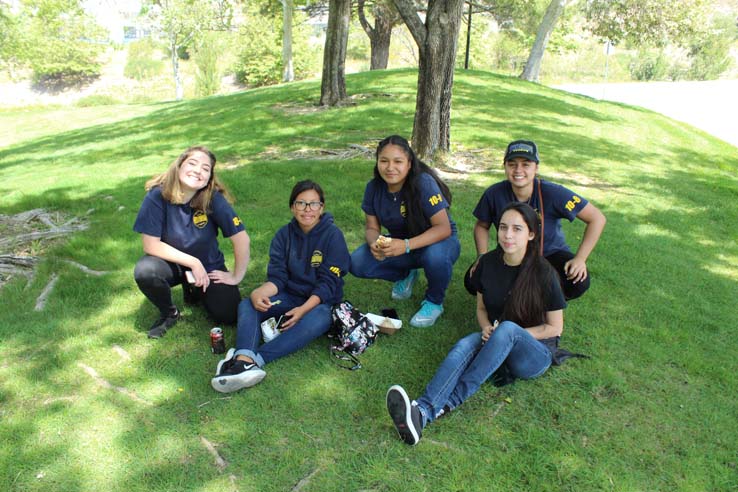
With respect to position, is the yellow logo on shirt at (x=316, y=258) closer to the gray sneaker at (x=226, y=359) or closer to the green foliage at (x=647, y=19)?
the gray sneaker at (x=226, y=359)

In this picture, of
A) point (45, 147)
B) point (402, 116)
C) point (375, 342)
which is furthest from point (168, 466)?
point (45, 147)

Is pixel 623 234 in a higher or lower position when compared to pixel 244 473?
higher

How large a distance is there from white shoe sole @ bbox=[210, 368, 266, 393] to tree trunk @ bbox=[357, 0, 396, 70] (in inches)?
736

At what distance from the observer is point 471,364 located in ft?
9.55

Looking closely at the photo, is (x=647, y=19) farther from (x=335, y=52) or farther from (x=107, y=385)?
(x=107, y=385)

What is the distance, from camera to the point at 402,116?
10438 millimetres

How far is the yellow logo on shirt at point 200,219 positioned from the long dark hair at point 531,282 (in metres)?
1.97

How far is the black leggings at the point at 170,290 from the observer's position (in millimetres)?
3422

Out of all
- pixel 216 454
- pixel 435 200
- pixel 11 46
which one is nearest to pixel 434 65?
pixel 435 200

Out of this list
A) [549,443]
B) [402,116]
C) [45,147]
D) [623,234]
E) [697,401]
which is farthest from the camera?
[45,147]

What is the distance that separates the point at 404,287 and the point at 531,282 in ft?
4.62

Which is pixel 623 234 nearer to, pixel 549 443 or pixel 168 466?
pixel 549 443

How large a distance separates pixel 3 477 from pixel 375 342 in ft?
6.97

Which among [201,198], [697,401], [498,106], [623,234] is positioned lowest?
[697,401]
